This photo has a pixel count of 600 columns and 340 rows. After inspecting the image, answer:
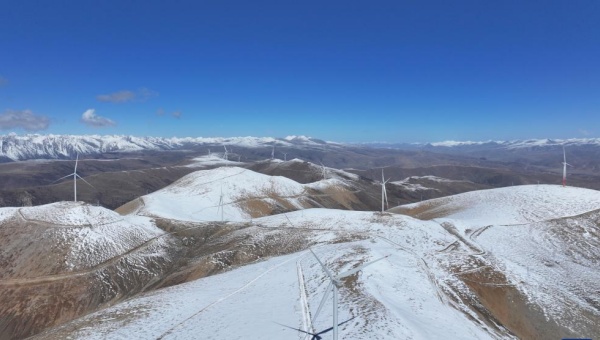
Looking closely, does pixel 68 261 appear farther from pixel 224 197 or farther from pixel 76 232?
pixel 224 197

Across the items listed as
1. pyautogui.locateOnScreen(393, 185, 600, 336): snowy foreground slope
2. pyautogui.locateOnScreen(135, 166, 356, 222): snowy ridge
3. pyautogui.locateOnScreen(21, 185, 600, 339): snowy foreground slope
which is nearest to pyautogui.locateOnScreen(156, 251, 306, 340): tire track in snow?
Answer: pyautogui.locateOnScreen(21, 185, 600, 339): snowy foreground slope

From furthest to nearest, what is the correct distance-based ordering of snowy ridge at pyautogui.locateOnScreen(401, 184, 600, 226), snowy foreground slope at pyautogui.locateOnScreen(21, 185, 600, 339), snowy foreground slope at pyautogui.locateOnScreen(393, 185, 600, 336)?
snowy ridge at pyautogui.locateOnScreen(401, 184, 600, 226) → snowy foreground slope at pyautogui.locateOnScreen(393, 185, 600, 336) → snowy foreground slope at pyautogui.locateOnScreen(21, 185, 600, 339)

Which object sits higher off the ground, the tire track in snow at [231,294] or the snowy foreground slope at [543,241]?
the tire track in snow at [231,294]

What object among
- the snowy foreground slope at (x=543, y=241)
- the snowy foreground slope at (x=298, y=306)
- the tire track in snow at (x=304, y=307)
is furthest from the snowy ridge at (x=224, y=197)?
the tire track in snow at (x=304, y=307)

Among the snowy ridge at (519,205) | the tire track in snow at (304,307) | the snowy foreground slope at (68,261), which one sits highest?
the tire track in snow at (304,307)

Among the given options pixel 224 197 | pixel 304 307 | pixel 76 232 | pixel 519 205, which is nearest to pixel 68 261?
pixel 76 232

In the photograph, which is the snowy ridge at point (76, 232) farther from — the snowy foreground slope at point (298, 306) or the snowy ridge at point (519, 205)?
the snowy ridge at point (519, 205)

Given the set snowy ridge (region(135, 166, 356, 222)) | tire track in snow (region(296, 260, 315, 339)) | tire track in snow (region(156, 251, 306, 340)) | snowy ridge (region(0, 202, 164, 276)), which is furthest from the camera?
snowy ridge (region(135, 166, 356, 222))

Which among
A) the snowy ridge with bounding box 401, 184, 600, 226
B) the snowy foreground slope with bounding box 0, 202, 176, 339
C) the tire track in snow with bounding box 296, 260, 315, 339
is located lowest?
the snowy foreground slope with bounding box 0, 202, 176, 339

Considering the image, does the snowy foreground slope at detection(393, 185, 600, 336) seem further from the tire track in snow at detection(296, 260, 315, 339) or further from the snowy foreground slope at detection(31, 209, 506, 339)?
the tire track in snow at detection(296, 260, 315, 339)
